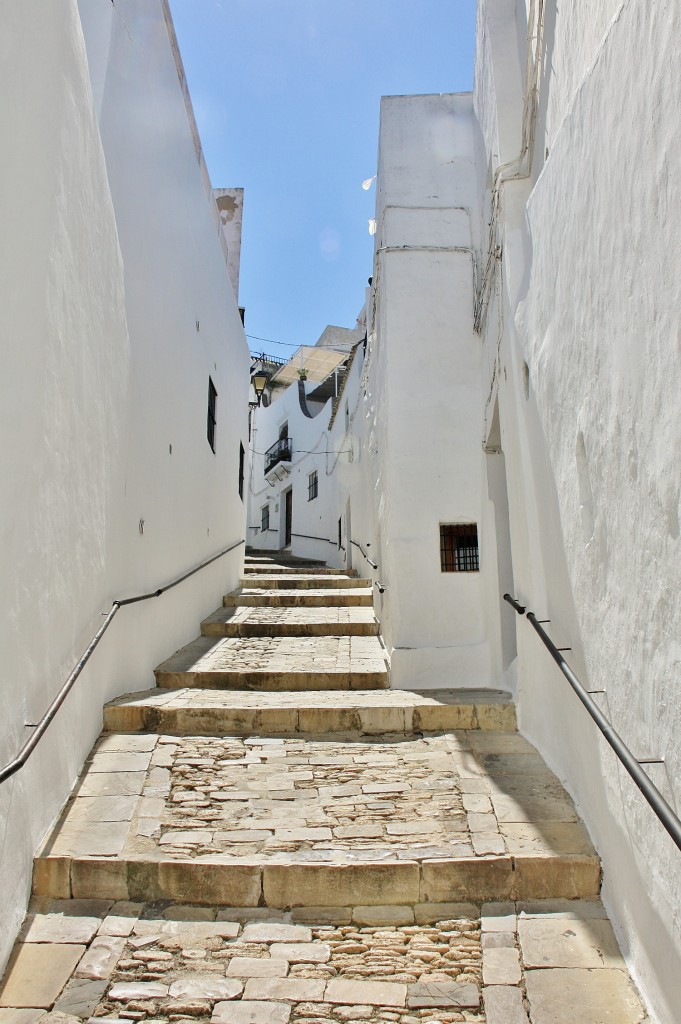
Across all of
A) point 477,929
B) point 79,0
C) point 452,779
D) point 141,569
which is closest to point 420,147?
point 79,0

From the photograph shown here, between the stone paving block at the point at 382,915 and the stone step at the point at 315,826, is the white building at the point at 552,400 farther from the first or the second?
the stone paving block at the point at 382,915

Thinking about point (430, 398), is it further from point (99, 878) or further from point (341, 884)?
point (99, 878)

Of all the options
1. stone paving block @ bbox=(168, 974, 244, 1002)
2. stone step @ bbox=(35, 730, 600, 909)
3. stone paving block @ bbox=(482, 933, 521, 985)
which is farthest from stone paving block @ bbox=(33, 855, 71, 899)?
stone paving block @ bbox=(482, 933, 521, 985)

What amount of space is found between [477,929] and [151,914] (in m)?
1.39

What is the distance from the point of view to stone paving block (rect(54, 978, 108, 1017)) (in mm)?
2469

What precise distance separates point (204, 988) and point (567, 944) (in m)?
A: 1.41

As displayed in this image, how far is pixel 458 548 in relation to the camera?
20.2 ft

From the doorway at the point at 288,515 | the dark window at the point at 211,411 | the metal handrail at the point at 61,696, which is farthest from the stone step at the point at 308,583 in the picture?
the doorway at the point at 288,515

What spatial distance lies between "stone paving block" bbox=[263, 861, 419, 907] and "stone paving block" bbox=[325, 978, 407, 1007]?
17.7 inches

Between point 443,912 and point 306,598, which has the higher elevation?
point 306,598

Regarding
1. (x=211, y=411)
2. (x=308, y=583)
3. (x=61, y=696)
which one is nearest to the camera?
(x=61, y=696)

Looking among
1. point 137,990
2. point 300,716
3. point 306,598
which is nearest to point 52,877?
point 137,990

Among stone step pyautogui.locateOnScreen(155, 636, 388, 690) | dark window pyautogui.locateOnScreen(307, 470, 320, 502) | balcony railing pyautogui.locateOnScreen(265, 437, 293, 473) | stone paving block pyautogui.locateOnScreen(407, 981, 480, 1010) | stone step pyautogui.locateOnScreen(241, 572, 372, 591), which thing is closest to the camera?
stone paving block pyautogui.locateOnScreen(407, 981, 480, 1010)

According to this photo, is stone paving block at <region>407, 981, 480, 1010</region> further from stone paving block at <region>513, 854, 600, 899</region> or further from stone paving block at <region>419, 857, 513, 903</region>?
stone paving block at <region>513, 854, 600, 899</region>
